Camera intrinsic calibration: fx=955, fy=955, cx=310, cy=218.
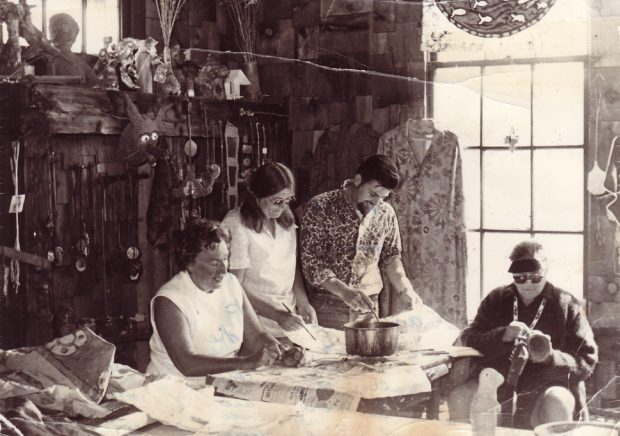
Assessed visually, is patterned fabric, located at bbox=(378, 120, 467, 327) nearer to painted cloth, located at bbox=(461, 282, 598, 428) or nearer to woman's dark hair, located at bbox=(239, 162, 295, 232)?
painted cloth, located at bbox=(461, 282, 598, 428)

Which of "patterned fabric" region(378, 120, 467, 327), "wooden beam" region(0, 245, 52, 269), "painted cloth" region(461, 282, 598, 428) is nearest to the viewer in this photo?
"painted cloth" region(461, 282, 598, 428)

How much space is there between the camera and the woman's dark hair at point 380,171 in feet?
7.11

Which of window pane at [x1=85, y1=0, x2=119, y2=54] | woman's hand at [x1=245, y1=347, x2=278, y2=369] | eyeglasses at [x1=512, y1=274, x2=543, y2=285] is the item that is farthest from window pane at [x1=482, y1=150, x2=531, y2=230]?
window pane at [x1=85, y1=0, x2=119, y2=54]

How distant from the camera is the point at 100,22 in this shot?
2.41 metres

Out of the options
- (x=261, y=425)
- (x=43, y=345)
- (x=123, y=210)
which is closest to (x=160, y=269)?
(x=123, y=210)

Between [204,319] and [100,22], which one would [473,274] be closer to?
[204,319]

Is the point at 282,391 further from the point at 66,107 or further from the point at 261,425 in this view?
the point at 66,107

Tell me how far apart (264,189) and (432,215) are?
0.46 m

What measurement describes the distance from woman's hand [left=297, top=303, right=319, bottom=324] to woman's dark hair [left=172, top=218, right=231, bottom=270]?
0.82 ft

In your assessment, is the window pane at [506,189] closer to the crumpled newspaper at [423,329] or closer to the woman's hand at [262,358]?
the crumpled newspaper at [423,329]

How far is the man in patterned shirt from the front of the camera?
2182 millimetres

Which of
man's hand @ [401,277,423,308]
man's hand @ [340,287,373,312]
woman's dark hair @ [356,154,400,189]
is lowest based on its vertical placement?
man's hand @ [340,287,373,312]

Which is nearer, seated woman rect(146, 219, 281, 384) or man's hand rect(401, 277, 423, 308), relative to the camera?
man's hand rect(401, 277, 423, 308)

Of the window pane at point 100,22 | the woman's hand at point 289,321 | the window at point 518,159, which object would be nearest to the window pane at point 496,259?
the window at point 518,159
